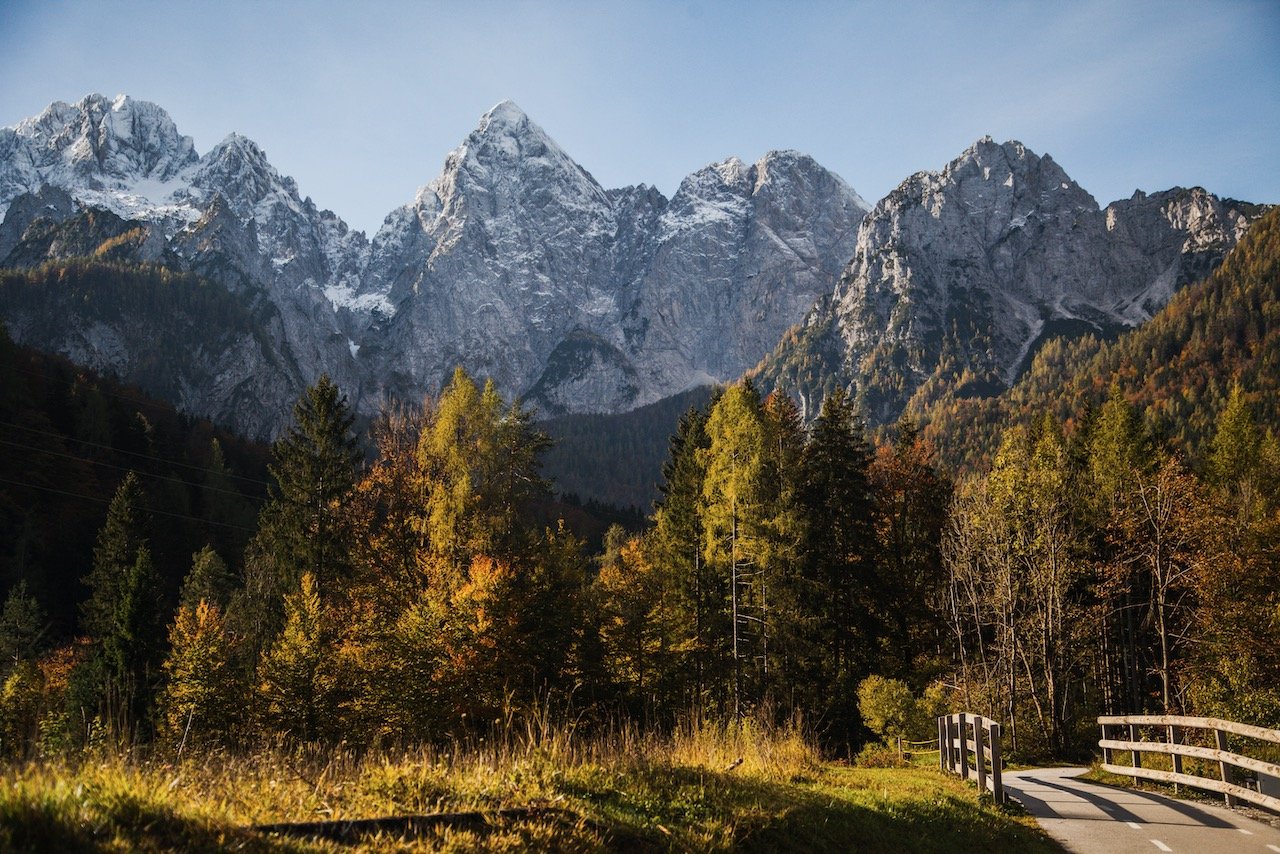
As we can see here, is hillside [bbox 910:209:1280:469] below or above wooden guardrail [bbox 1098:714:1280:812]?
above

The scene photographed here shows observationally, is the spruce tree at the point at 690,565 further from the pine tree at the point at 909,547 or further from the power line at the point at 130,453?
the power line at the point at 130,453

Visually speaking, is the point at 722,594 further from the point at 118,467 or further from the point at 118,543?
the point at 118,467

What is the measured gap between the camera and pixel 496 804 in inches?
257

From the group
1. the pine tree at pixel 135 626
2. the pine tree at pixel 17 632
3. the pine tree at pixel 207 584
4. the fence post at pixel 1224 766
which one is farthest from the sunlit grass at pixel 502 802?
the pine tree at pixel 17 632

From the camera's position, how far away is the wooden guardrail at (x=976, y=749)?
1260 centimetres

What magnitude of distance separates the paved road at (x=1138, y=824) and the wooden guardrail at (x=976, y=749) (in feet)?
2.58

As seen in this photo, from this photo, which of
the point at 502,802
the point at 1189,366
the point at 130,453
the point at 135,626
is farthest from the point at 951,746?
the point at 1189,366

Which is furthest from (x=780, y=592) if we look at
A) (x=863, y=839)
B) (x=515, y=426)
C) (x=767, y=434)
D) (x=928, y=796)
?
(x=863, y=839)

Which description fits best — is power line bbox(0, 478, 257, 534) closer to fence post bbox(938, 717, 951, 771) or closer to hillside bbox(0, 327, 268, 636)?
hillside bbox(0, 327, 268, 636)

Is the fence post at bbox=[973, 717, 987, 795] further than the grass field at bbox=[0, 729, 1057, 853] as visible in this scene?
Yes

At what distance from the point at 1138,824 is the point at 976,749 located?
241cm

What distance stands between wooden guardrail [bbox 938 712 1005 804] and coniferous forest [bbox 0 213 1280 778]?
32.5 ft

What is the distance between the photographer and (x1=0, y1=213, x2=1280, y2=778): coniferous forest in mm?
27844

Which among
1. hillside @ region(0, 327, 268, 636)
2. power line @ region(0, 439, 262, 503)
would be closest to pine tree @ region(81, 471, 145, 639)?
hillside @ region(0, 327, 268, 636)
